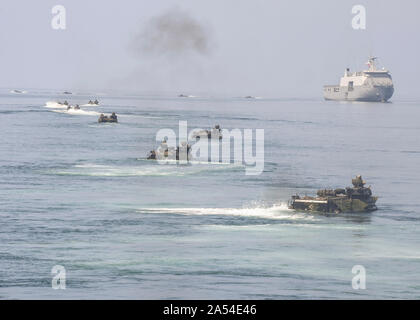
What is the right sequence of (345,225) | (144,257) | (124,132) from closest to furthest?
1. (144,257)
2. (345,225)
3. (124,132)

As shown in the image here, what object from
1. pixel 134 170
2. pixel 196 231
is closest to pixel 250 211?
pixel 196 231

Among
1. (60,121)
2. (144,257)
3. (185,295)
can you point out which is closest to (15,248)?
(144,257)

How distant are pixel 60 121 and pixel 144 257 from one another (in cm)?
14604

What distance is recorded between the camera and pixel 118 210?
6994 centimetres

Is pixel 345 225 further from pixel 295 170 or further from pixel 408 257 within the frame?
pixel 295 170

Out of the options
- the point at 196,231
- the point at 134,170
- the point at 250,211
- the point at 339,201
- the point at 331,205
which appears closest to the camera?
the point at 196,231

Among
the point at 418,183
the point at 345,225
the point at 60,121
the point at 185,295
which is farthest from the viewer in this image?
the point at 60,121

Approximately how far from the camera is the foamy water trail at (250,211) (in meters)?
67.8

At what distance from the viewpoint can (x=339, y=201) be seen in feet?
227

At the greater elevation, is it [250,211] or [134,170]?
[134,170]

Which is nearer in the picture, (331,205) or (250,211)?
(331,205)

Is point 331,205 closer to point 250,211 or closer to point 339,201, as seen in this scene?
point 339,201

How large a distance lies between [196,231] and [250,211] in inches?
407

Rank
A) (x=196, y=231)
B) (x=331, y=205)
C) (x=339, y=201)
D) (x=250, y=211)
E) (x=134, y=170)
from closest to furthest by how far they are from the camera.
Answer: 1. (x=196, y=231)
2. (x=331, y=205)
3. (x=339, y=201)
4. (x=250, y=211)
5. (x=134, y=170)
